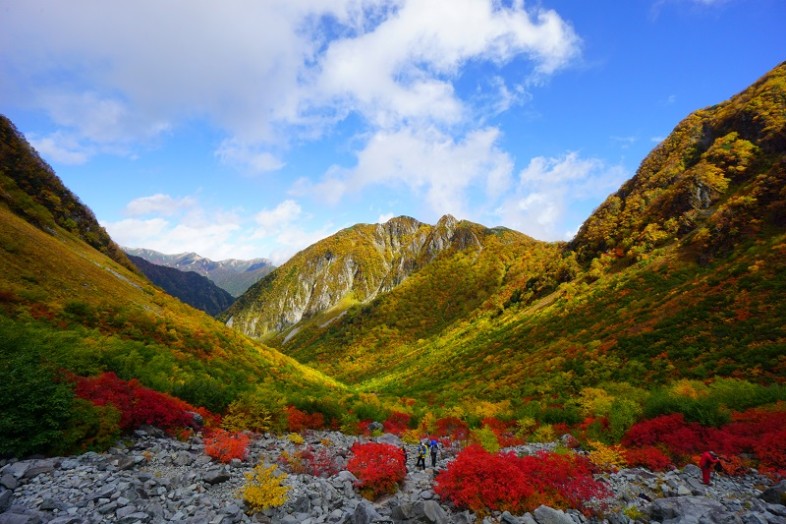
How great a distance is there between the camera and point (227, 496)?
10789 millimetres

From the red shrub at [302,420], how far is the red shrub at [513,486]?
9933mm

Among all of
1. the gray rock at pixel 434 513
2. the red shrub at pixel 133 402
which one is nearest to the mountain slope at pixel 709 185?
the gray rock at pixel 434 513

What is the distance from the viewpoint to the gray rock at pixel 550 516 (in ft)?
32.8

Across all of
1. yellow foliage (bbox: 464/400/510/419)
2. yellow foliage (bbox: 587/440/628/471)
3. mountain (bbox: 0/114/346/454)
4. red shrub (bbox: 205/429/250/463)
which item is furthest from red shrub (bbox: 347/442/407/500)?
yellow foliage (bbox: 464/400/510/419)

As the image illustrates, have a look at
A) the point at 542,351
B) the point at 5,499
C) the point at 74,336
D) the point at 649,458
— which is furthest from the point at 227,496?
the point at 542,351

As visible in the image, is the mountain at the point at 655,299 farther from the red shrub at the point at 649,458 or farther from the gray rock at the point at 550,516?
the gray rock at the point at 550,516

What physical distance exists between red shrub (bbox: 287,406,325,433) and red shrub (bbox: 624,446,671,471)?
15985 millimetres

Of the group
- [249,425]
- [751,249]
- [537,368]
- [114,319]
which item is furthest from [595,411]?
[114,319]

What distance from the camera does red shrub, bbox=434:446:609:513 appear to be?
11320 millimetres

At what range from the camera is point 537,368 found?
130 feet

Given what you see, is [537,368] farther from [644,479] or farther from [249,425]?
[249,425]

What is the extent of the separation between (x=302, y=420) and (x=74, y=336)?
1236cm

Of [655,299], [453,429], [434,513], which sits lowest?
[453,429]

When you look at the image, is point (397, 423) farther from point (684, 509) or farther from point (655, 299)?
point (655, 299)
